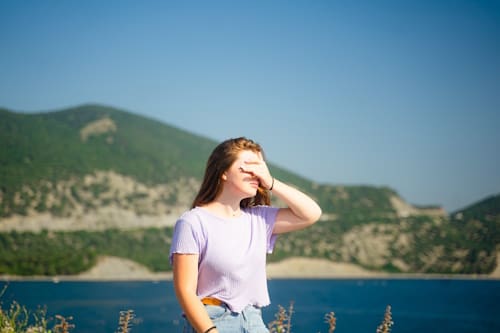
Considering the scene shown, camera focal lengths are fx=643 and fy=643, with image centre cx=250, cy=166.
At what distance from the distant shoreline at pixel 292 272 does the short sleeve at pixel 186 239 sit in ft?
312

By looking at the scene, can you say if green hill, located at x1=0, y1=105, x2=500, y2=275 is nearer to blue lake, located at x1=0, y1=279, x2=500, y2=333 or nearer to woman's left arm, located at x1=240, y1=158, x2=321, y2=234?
blue lake, located at x1=0, y1=279, x2=500, y2=333

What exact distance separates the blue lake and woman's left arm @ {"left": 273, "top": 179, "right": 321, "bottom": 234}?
4296 centimetres

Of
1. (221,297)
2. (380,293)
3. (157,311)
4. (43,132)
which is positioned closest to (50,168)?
(43,132)

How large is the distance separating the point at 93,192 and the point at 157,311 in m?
44.4

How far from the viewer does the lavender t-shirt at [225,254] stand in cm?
307

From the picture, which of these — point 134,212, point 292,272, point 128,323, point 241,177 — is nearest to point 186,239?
point 241,177

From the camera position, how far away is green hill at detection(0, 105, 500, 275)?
9775 cm

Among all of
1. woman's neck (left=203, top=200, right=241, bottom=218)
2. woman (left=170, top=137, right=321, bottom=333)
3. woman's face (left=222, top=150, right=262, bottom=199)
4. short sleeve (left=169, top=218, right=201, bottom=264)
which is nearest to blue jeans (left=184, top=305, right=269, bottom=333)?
woman (left=170, top=137, right=321, bottom=333)

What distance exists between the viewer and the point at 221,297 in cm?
315

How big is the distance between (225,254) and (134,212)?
355 ft

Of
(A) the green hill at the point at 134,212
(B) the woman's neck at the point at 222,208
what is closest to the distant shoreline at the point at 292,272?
(A) the green hill at the point at 134,212

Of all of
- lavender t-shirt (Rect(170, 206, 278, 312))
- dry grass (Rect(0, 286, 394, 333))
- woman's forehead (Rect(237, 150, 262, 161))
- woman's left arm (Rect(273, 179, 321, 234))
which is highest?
woman's forehead (Rect(237, 150, 262, 161))

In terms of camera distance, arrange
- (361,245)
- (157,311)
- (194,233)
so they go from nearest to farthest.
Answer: (194,233)
(157,311)
(361,245)

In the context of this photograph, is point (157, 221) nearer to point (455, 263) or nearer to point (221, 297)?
point (455, 263)
